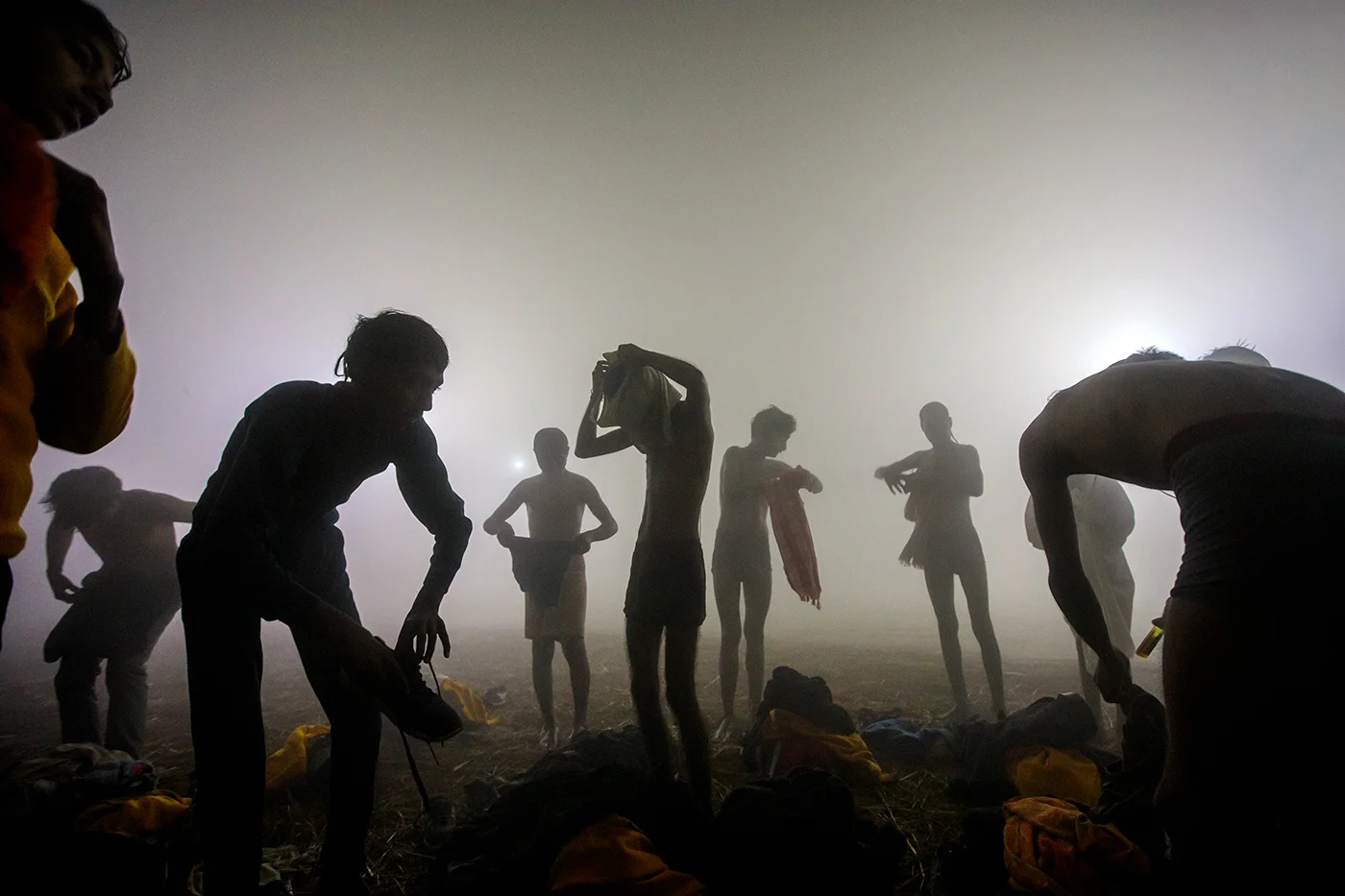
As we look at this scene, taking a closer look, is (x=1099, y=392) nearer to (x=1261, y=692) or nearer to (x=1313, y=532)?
(x=1313, y=532)

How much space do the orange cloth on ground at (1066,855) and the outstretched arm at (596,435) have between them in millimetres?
2901

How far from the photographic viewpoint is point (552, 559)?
541 centimetres

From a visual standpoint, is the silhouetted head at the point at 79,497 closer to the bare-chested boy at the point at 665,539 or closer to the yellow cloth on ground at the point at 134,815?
the yellow cloth on ground at the point at 134,815

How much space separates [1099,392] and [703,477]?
2.16 m

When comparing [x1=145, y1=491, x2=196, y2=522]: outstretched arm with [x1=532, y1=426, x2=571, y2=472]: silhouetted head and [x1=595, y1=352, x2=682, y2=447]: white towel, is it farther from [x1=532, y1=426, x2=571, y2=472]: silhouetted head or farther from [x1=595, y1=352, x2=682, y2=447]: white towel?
[x1=595, y1=352, x2=682, y2=447]: white towel

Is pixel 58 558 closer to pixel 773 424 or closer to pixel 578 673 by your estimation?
pixel 578 673

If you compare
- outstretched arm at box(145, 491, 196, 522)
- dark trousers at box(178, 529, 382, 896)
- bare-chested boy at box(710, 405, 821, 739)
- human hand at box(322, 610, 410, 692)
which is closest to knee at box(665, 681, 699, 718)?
human hand at box(322, 610, 410, 692)

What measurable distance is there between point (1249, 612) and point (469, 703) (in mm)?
6098

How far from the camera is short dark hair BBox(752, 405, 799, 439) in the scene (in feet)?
19.8

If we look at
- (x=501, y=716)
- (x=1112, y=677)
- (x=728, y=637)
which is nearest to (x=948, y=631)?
(x=728, y=637)

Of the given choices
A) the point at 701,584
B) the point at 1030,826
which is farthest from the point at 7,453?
the point at 1030,826

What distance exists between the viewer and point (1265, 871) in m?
1.29

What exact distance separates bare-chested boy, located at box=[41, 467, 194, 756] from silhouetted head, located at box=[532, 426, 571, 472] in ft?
10.6

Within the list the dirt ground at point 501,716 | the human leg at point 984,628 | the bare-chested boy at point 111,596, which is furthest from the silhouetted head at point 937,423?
the bare-chested boy at point 111,596
